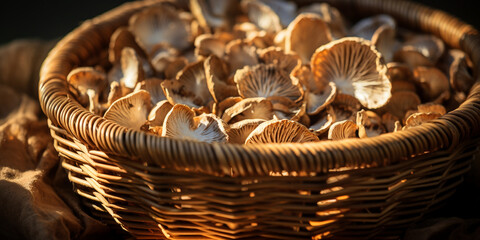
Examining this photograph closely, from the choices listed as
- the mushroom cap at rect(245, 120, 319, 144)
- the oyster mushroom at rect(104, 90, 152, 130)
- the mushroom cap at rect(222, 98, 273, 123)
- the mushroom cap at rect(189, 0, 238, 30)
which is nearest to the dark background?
the mushroom cap at rect(189, 0, 238, 30)

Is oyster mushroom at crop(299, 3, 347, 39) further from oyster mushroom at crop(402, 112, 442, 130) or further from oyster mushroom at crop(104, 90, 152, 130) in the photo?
oyster mushroom at crop(104, 90, 152, 130)

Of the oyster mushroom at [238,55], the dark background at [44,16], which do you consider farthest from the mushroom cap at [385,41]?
the dark background at [44,16]

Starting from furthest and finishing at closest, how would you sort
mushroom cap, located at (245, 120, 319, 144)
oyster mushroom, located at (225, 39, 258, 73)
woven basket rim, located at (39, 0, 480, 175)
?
oyster mushroom, located at (225, 39, 258, 73) < mushroom cap, located at (245, 120, 319, 144) < woven basket rim, located at (39, 0, 480, 175)

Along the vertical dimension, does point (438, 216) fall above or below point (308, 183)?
below

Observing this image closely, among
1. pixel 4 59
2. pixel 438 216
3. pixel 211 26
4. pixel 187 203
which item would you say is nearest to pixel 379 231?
pixel 438 216

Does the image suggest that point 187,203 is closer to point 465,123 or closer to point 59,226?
point 59,226

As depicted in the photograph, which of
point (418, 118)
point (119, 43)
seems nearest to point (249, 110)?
point (418, 118)

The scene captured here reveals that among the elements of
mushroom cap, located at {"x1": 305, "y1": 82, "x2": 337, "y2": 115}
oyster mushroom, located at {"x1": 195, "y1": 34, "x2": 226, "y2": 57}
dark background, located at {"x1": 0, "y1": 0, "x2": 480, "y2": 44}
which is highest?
oyster mushroom, located at {"x1": 195, "y1": 34, "x2": 226, "y2": 57}
